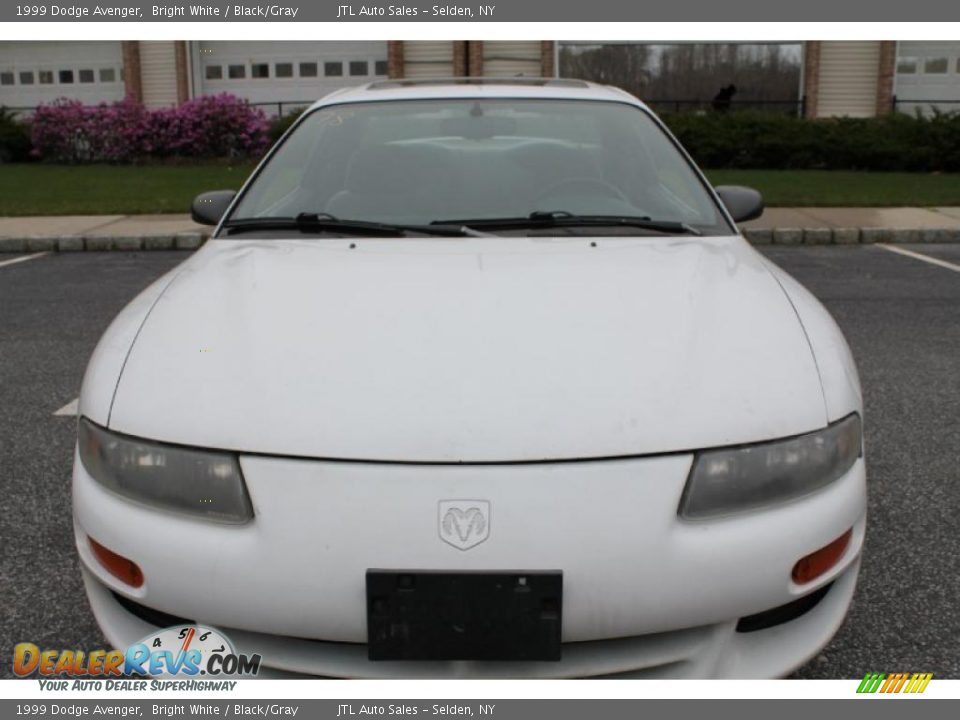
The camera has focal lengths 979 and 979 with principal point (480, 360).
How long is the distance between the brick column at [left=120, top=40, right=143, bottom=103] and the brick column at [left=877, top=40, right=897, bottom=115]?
14668 mm

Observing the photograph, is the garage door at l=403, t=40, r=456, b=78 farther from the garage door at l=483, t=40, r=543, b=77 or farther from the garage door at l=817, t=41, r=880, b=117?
the garage door at l=817, t=41, r=880, b=117

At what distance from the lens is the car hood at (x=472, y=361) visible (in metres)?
1.73

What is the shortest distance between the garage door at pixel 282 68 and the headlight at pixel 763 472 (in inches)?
758

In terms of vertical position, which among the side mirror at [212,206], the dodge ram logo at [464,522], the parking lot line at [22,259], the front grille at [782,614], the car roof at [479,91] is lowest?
the parking lot line at [22,259]

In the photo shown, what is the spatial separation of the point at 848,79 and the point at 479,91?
18032 mm

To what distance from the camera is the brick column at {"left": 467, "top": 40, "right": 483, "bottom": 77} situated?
19219mm

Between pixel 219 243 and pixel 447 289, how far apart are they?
2.85 feet

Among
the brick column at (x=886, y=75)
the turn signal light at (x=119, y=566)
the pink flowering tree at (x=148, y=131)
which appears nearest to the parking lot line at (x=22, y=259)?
the turn signal light at (x=119, y=566)

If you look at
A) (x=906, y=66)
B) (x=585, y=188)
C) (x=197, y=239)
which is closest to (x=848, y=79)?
(x=906, y=66)

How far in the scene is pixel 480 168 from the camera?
292 cm

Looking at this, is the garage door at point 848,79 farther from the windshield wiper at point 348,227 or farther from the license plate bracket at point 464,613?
the license plate bracket at point 464,613

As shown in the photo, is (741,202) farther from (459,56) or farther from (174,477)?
(459,56)

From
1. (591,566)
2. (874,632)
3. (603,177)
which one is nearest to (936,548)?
(874,632)

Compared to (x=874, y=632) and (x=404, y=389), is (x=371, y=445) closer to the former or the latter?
(x=404, y=389)
